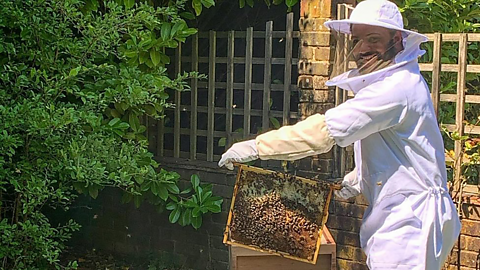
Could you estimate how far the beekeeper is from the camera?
2930 millimetres

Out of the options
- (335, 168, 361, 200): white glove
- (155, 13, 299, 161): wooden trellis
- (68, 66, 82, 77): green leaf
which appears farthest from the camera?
(155, 13, 299, 161): wooden trellis

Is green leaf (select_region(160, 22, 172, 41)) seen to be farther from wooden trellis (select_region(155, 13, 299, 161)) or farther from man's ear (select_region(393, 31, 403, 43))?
man's ear (select_region(393, 31, 403, 43))

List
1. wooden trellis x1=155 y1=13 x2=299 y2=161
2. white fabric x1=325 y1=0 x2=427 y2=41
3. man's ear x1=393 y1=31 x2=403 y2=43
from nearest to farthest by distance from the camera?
1. white fabric x1=325 y1=0 x2=427 y2=41
2. man's ear x1=393 y1=31 x2=403 y2=43
3. wooden trellis x1=155 y1=13 x2=299 y2=161

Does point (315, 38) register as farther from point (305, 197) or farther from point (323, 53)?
point (305, 197)

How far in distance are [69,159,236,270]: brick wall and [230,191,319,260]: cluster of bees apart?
2176 millimetres

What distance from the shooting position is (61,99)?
485cm

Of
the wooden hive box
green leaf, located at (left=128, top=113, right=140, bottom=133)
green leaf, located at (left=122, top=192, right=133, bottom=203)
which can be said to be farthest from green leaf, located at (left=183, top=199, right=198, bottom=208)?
the wooden hive box

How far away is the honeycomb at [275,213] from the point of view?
3330mm

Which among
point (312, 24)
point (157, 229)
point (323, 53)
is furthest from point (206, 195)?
point (312, 24)

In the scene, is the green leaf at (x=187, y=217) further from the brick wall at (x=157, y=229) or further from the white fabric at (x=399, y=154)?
the white fabric at (x=399, y=154)

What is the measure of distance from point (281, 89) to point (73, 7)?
1782mm

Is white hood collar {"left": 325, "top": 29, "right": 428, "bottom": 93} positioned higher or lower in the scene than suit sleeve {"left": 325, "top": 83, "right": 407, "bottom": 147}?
higher

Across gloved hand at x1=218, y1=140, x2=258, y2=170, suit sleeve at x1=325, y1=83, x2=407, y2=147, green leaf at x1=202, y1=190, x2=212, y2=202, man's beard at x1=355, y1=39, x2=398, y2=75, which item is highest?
man's beard at x1=355, y1=39, x2=398, y2=75

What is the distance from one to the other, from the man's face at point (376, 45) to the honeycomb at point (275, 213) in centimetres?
62
